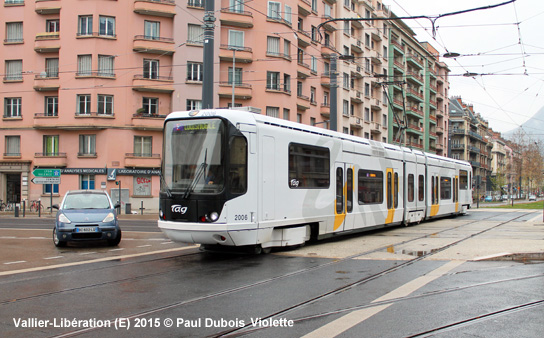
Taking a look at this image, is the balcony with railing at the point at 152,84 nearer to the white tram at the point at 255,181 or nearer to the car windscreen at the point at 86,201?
the car windscreen at the point at 86,201

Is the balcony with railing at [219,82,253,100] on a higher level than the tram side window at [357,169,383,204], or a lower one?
higher

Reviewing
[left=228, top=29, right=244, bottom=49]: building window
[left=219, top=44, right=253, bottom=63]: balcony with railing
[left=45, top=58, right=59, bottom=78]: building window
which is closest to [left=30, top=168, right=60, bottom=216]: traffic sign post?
[left=45, top=58, right=59, bottom=78]: building window

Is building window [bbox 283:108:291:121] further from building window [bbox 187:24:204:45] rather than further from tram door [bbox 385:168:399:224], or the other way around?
tram door [bbox 385:168:399:224]

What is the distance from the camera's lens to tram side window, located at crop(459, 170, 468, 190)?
2961cm

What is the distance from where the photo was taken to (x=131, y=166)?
38.9 meters

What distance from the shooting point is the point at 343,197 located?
603 inches

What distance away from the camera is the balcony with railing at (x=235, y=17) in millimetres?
40719

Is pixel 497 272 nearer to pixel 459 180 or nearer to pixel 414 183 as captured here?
pixel 414 183

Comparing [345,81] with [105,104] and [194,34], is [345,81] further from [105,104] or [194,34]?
[105,104]

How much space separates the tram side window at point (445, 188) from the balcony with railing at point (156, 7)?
940 inches

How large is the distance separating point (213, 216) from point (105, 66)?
102 ft

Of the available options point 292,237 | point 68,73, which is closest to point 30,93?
point 68,73

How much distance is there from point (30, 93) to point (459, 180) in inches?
1238

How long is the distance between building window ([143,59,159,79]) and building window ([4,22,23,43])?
1040 centimetres
